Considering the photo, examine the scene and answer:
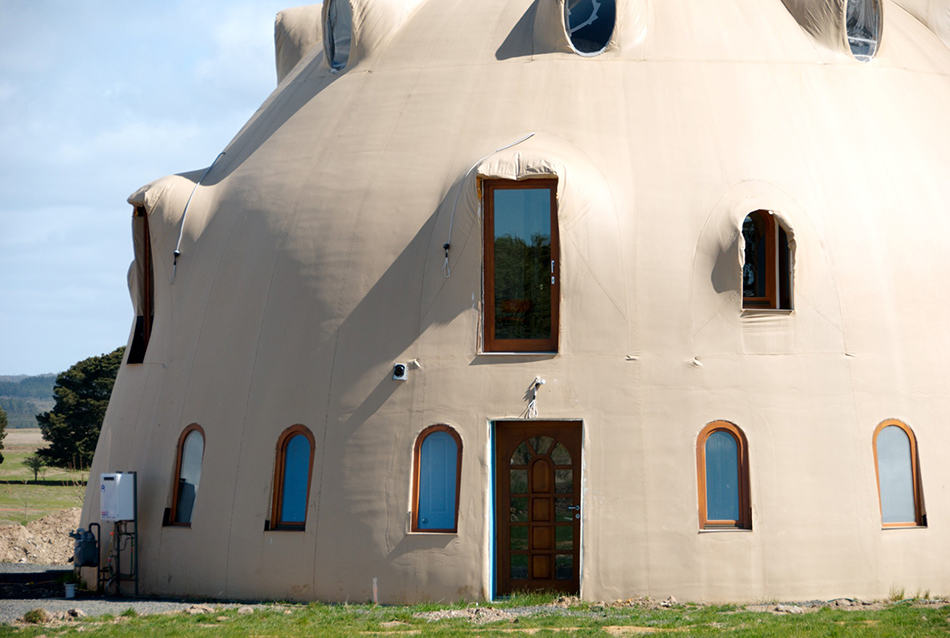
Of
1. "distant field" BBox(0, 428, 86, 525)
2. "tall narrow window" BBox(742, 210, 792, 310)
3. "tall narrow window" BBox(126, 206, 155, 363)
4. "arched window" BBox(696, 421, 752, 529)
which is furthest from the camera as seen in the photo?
"distant field" BBox(0, 428, 86, 525)

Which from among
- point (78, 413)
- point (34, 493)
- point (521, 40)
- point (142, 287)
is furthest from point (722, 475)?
point (78, 413)

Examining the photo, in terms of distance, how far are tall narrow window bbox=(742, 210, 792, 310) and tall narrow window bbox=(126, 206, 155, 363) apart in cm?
933

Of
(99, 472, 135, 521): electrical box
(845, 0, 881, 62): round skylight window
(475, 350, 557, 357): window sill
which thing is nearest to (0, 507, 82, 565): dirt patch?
(99, 472, 135, 521): electrical box

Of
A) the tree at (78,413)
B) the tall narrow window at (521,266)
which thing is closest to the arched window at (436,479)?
the tall narrow window at (521,266)

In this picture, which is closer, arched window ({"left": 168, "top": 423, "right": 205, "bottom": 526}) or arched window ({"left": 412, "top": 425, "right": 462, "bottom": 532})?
arched window ({"left": 412, "top": 425, "right": 462, "bottom": 532})

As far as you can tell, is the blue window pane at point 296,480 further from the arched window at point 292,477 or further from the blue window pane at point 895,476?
the blue window pane at point 895,476

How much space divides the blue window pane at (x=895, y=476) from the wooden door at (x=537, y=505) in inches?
157

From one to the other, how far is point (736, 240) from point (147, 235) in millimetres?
9384

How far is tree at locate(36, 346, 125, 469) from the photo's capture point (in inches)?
2282

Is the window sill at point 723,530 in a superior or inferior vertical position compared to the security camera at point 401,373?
inferior

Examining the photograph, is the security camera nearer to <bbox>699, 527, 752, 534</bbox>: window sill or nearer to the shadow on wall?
<bbox>699, 527, 752, 534</bbox>: window sill

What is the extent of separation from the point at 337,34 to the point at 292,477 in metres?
7.20

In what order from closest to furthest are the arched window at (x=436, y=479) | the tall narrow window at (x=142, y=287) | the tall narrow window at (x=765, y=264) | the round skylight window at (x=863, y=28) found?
the arched window at (x=436, y=479) < the tall narrow window at (x=765, y=264) < the round skylight window at (x=863, y=28) < the tall narrow window at (x=142, y=287)

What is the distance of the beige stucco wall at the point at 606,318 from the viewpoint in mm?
14406
